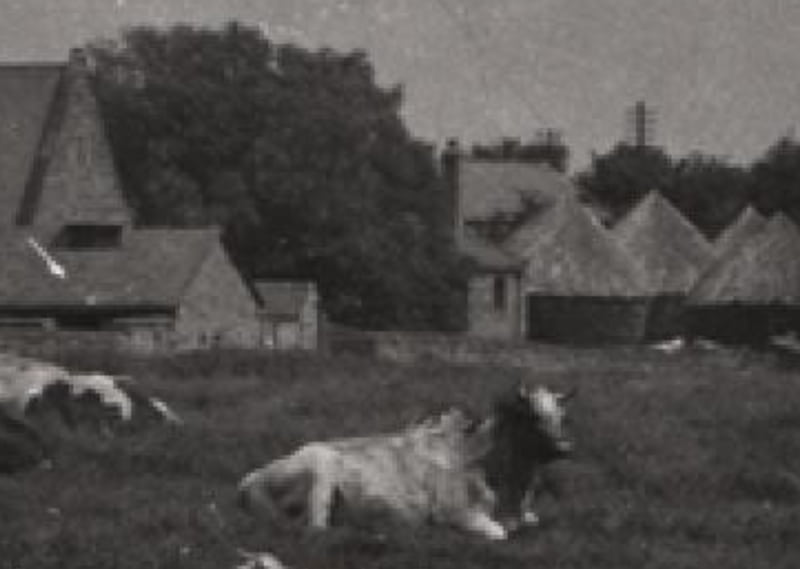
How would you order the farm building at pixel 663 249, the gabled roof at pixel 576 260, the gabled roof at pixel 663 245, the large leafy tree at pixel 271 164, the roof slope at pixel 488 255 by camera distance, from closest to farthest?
the large leafy tree at pixel 271 164, the gabled roof at pixel 576 260, the roof slope at pixel 488 255, the farm building at pixel 663 249, the gabled roof at pixel 663 245

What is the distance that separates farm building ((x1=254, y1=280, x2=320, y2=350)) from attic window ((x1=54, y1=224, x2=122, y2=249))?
4.54m

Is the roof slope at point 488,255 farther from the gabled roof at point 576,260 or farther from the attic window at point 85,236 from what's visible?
the attic window at point 85,236

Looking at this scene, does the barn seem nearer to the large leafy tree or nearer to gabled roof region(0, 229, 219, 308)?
the large leafy tree

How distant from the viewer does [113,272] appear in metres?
57.2

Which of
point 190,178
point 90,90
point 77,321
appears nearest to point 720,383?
point 77,321

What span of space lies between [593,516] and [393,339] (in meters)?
31.6

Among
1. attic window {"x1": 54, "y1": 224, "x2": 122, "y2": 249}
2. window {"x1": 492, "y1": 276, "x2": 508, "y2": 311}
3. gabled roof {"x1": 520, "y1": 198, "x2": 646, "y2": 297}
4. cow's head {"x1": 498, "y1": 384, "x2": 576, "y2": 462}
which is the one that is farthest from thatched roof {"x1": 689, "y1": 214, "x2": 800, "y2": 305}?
cow's head {"x1": 498, "y1": 384, "x2": 576, "y2": 462}

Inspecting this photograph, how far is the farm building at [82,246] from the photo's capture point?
55.9m

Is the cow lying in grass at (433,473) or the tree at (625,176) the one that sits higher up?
the tree at (625,176)

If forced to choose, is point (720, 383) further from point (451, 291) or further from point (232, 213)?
point (451, 291)

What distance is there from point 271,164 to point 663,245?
32.3m

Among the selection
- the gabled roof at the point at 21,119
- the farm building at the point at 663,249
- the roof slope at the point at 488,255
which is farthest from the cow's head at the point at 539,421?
the farm building at the point at 663,249

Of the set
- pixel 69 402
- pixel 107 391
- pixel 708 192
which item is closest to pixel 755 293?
pixel 107 391

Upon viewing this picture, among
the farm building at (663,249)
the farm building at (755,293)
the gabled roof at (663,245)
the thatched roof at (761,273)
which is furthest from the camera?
the gabled roof at (663,245)
